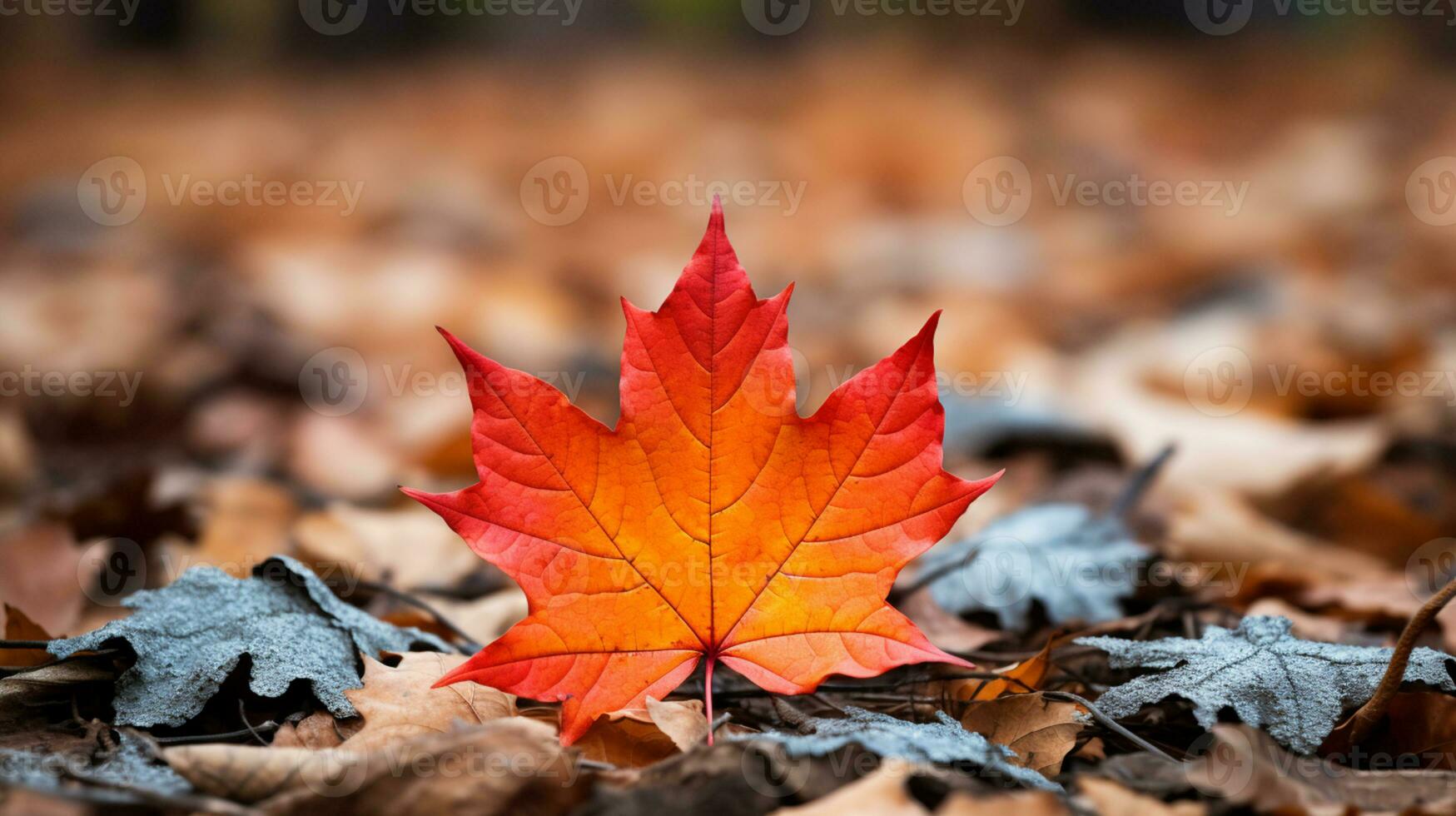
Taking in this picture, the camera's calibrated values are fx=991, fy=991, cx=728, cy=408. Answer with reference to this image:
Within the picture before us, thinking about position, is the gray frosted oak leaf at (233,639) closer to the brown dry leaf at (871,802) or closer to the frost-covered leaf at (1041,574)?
the brown dry leaf at (871,802)

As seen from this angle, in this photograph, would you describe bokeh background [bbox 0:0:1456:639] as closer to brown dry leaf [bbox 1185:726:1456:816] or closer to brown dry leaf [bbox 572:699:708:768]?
brown dry leaf [bbox 572:699:708:768]

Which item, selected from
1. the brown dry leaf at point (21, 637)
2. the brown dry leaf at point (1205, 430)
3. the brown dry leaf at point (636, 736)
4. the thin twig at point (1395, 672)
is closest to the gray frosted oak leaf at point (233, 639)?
the brown dry leaf at point (21, 637)

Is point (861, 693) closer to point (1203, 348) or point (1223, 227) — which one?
point (1203, 348)

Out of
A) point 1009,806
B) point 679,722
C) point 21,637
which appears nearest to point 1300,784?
point 1009,806

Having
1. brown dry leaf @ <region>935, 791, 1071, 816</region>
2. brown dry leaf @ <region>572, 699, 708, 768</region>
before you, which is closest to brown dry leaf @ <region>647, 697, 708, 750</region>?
brown dry leaf @ <region>572, 699, 708, 768</region>

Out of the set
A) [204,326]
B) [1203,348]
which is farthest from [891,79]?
[204,326]

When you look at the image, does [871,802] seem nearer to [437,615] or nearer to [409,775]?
[409,775]
